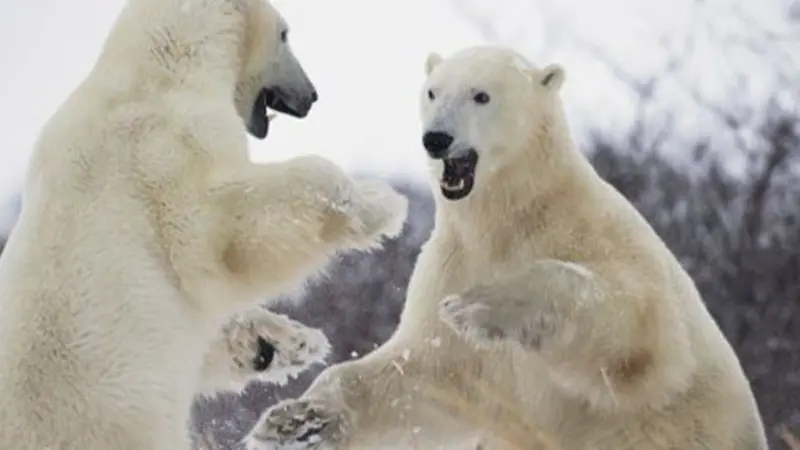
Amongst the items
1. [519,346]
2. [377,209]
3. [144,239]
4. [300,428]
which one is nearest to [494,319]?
[519,346]

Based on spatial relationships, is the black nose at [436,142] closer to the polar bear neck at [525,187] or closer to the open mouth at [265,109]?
the polar bear neck at [525,187]

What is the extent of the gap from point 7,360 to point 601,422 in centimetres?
92

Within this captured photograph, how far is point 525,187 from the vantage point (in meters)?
2.21

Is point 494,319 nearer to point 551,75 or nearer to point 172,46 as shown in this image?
point 551,75

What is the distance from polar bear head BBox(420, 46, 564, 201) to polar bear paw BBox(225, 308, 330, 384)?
1.18 ft

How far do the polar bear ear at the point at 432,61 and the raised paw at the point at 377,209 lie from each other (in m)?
0.39

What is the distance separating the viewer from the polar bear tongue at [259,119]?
2.22m

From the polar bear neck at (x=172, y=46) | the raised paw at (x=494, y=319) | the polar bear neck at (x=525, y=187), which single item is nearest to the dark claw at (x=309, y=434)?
the raised paw at (x=494, y=319)

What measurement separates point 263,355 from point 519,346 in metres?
0.49

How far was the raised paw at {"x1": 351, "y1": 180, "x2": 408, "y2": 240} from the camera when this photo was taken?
191cm

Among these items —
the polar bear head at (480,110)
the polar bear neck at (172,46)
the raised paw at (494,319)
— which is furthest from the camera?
the polar bear head at (480,110)

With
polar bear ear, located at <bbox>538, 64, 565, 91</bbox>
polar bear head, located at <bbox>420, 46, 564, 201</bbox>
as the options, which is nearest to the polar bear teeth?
polar bear head, located at <bbox>420, 46, 564, 201</bbox>

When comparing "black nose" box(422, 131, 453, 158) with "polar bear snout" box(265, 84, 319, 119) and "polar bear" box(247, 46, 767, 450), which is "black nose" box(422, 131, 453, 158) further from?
"polar bear snout" box(265, 84, 319, 119)

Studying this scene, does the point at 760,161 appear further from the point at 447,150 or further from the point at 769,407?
the point at 447,150
